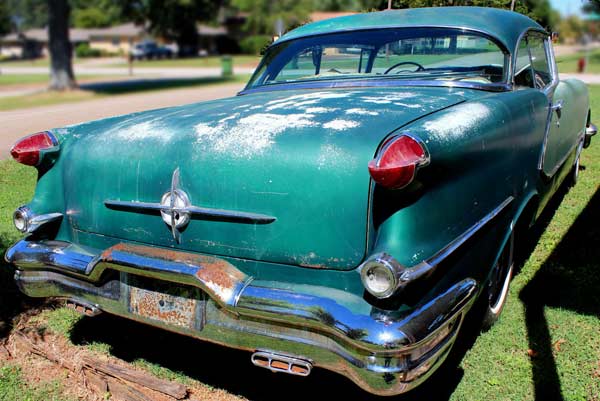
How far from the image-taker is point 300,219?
7.13ft

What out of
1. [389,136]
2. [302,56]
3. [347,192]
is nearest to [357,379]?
[347,192]

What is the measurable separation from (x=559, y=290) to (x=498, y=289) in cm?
59

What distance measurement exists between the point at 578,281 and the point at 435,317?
199 cm

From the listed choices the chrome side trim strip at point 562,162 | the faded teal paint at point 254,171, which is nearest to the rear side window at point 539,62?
the chrome side trim strip at point 562,162

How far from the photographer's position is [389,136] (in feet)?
7.04

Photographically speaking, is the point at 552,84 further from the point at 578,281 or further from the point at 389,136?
the point at 389,136

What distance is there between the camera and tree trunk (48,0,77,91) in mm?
18906

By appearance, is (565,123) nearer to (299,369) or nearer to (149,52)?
(299,369)

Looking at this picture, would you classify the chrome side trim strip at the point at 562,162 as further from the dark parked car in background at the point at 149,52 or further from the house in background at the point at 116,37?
the house in background at the point at 116,37

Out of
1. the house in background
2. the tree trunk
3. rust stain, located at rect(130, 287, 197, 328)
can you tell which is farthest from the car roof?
the house in background

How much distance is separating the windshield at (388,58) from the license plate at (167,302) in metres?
1.69

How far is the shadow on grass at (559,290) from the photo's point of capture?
2738 millimetres

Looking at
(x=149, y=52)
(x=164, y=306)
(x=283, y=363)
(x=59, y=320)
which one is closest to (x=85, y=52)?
(x=149, y=52)

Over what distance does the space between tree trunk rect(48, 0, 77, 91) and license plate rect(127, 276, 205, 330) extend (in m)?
18.7
